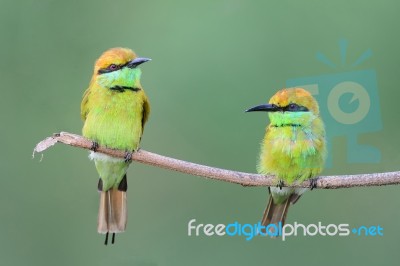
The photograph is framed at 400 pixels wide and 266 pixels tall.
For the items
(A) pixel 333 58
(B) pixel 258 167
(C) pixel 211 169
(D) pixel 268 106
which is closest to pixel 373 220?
(A) pixel 333 58

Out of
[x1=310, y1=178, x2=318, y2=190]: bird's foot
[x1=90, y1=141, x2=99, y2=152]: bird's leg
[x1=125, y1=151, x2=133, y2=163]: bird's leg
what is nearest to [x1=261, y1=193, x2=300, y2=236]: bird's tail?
[x1=310, y1=178, x2=318, y2=190]: bird's foot

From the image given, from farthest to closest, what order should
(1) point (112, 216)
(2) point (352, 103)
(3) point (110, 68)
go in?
1. (1) point (112, 216)
2. (3) point (110, 68)
3. (2) point (352, 103)

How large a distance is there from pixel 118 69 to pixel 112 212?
496 mm

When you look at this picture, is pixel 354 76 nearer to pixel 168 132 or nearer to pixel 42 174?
pixel 168 132

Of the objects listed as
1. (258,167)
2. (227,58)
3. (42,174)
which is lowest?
(258,167)

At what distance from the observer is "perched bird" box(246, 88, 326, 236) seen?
8.29 ft

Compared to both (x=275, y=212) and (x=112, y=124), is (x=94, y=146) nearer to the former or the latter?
(x=112, y=124)

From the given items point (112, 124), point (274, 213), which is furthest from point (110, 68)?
point (274, 213)

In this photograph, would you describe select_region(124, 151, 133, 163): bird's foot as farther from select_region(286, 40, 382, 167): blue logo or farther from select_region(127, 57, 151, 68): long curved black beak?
select_region(286, 40, 382, 167): blue logo

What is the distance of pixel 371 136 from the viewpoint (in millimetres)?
4273

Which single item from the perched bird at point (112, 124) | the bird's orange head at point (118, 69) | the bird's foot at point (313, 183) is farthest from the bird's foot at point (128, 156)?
the bird's foot at point (313, 183)

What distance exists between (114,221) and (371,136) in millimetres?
1952

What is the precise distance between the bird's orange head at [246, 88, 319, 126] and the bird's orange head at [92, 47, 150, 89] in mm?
415

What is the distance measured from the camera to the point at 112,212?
9.03 ft
